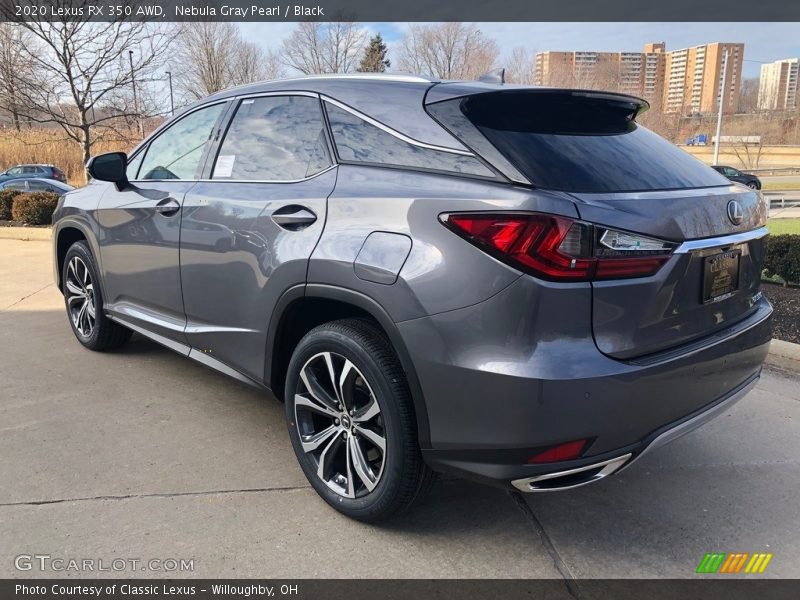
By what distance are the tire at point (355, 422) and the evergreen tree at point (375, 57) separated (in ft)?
123

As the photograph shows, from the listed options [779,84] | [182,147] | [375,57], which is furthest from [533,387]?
[779,84]

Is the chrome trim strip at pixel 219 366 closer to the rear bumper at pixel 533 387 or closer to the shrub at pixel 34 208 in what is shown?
the rear bumper at pixel 533 387

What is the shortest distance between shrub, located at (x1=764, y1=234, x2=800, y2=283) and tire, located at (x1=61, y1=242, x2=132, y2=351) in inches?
239

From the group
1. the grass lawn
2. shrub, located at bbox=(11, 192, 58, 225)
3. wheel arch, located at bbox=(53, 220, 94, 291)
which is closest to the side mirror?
wheel arch, located at bbox=(53, 220, 94, 291)

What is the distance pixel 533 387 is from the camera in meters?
2.00

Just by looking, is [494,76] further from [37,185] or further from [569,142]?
[37,185]

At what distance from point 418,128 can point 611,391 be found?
119cm

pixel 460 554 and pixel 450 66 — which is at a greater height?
pixel 450 66

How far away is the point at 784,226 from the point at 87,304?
1404cm

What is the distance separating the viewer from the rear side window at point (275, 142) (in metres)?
2.88

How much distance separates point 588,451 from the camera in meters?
2.09

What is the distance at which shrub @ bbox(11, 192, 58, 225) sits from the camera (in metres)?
12.4
